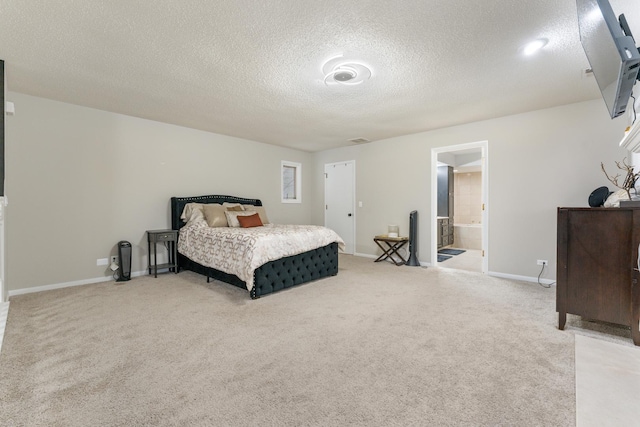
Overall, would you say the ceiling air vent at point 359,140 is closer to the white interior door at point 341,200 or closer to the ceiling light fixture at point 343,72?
the white interior door at point 341,200

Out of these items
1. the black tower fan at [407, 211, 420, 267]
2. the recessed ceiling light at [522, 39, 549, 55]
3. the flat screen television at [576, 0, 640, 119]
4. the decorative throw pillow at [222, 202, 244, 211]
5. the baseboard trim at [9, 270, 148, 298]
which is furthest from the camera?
the black tower fan at [407, 211, 420, 267]

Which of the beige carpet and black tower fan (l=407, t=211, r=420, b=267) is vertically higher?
black tower fan (l=407, t=211, r=420, b=267)

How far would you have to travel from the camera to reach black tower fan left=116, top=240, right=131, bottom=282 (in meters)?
4.24

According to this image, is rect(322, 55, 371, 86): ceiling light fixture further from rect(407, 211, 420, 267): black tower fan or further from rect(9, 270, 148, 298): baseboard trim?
rect(9, 270, 148, 298): baseboard trim

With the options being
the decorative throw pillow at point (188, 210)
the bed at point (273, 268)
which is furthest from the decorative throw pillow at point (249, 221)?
the bed at point (273, 268)

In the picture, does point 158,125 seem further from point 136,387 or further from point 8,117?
point 136,387

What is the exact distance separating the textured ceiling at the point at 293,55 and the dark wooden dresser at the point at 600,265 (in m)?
1.48

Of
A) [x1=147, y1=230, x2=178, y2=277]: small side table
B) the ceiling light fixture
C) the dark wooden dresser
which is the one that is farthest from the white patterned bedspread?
the dark wooden dresser

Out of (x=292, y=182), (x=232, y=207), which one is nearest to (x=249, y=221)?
(x=232, y=207)

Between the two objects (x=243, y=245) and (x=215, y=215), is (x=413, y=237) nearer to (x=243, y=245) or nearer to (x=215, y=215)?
(x=243, y=245)

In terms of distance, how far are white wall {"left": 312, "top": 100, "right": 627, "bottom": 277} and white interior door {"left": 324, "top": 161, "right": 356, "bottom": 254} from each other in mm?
1172

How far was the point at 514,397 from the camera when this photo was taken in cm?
167

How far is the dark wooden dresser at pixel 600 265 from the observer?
7.42 ft

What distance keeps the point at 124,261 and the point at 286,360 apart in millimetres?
3378
